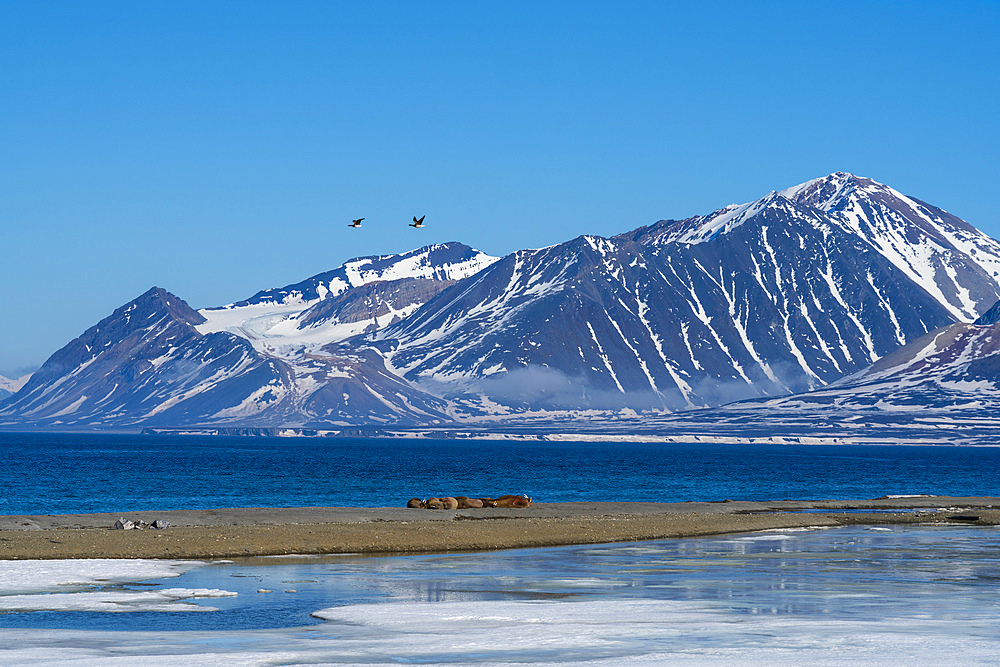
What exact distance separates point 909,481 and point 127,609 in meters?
147

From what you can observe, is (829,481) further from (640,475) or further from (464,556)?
(464,556)

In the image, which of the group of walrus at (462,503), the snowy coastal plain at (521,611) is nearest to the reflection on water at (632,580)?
the snowy coastal plain at (521,611)

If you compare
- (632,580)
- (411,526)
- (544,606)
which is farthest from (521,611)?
(411,526)

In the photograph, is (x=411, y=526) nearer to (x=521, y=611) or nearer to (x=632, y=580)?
(x=632, y=580)

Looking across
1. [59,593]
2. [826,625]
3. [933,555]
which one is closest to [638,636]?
[826,625]

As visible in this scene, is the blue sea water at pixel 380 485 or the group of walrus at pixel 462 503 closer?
the group of walrus at pixel 462 503

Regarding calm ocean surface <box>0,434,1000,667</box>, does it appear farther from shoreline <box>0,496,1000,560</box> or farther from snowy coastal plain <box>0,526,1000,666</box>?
shoreline <box>0,496,1000,560</box>

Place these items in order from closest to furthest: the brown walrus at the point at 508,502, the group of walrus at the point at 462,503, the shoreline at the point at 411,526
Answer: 1. the shoreline at the point at 411,526
2. the group of walrus at the point at 462,503
3. the brown walrus at the point at 508,502

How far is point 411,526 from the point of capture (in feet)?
216

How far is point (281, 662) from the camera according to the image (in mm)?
27719

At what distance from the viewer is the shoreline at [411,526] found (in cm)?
5359

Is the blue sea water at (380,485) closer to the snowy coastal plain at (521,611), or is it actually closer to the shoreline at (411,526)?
the shoreline at (411,526)

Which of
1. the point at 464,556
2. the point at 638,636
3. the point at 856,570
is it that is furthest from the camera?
the point at 464,556

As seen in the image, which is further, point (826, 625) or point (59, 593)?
point (59, 593)
